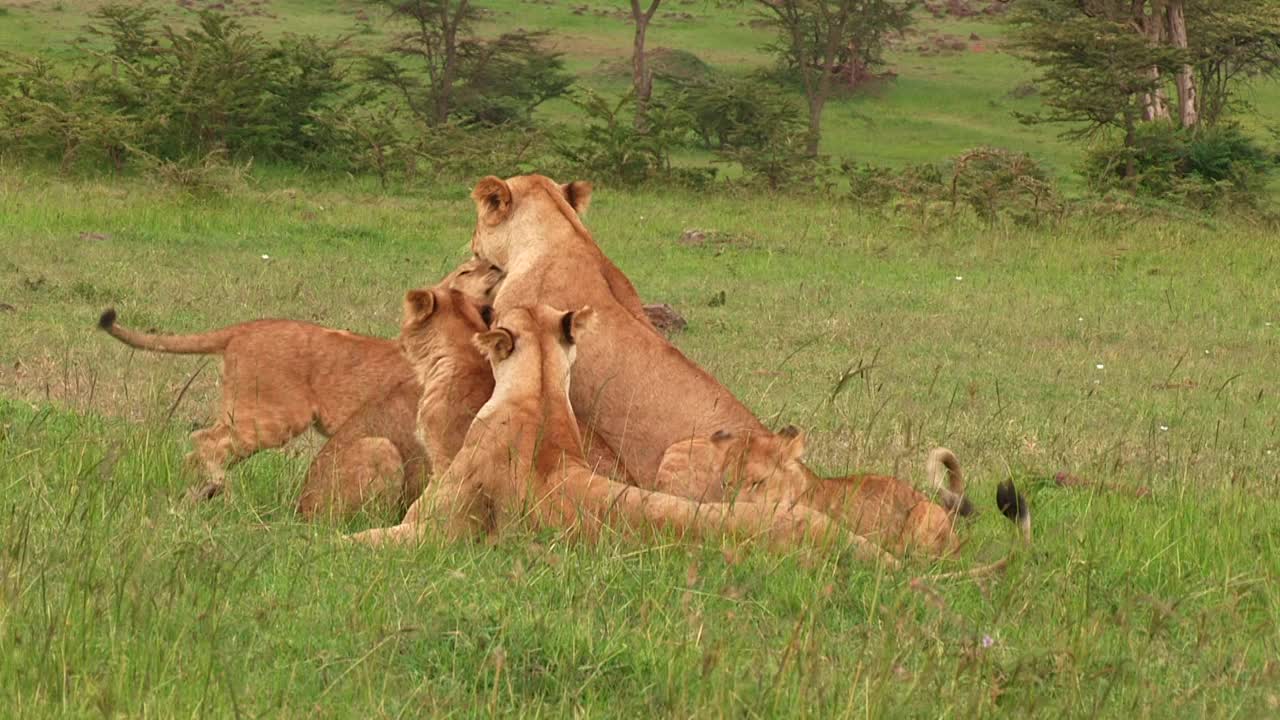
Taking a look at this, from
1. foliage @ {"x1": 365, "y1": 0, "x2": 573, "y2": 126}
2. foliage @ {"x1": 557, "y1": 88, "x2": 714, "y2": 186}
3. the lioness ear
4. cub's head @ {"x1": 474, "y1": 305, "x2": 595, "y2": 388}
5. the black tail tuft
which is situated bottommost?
foliage @ {"x1": 365, "y1": 0, "x2": 573, "y2": 126}

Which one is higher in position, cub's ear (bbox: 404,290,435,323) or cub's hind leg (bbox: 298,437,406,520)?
cub's ear (bbox: 404,290,435,323)

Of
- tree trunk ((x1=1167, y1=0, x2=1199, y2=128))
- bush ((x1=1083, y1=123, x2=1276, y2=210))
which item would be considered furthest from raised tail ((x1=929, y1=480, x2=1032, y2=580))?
tree trunk ((x1=1167, y1=0, x2=1199, y2=128))

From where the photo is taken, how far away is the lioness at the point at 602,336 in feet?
18.1

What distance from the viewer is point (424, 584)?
3.96 m

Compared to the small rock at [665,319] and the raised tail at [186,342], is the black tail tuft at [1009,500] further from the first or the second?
the small rock at [665,319]

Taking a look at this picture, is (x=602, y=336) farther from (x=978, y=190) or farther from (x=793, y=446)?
(x=978, y=190)

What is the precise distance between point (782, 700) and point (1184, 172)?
22775 mm

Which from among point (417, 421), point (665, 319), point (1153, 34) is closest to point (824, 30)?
point (1153, 34)

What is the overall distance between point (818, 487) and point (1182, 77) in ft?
81.5

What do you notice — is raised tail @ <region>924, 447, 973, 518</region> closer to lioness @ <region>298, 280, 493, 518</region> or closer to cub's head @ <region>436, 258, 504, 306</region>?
lioness @ <region>298, 280, 493, 518</region>

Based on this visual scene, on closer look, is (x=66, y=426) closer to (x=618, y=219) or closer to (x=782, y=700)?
(x=782, y=700)

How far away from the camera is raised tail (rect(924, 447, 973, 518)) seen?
5.04 m

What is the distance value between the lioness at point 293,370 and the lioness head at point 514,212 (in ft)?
0.33

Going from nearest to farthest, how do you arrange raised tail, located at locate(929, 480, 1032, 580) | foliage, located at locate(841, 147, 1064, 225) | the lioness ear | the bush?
raised tail, located at locate(929, 480, 1032, 580) → the lioness ear → foliage, located at locate(841, 147, 1064, 225) → the bush
